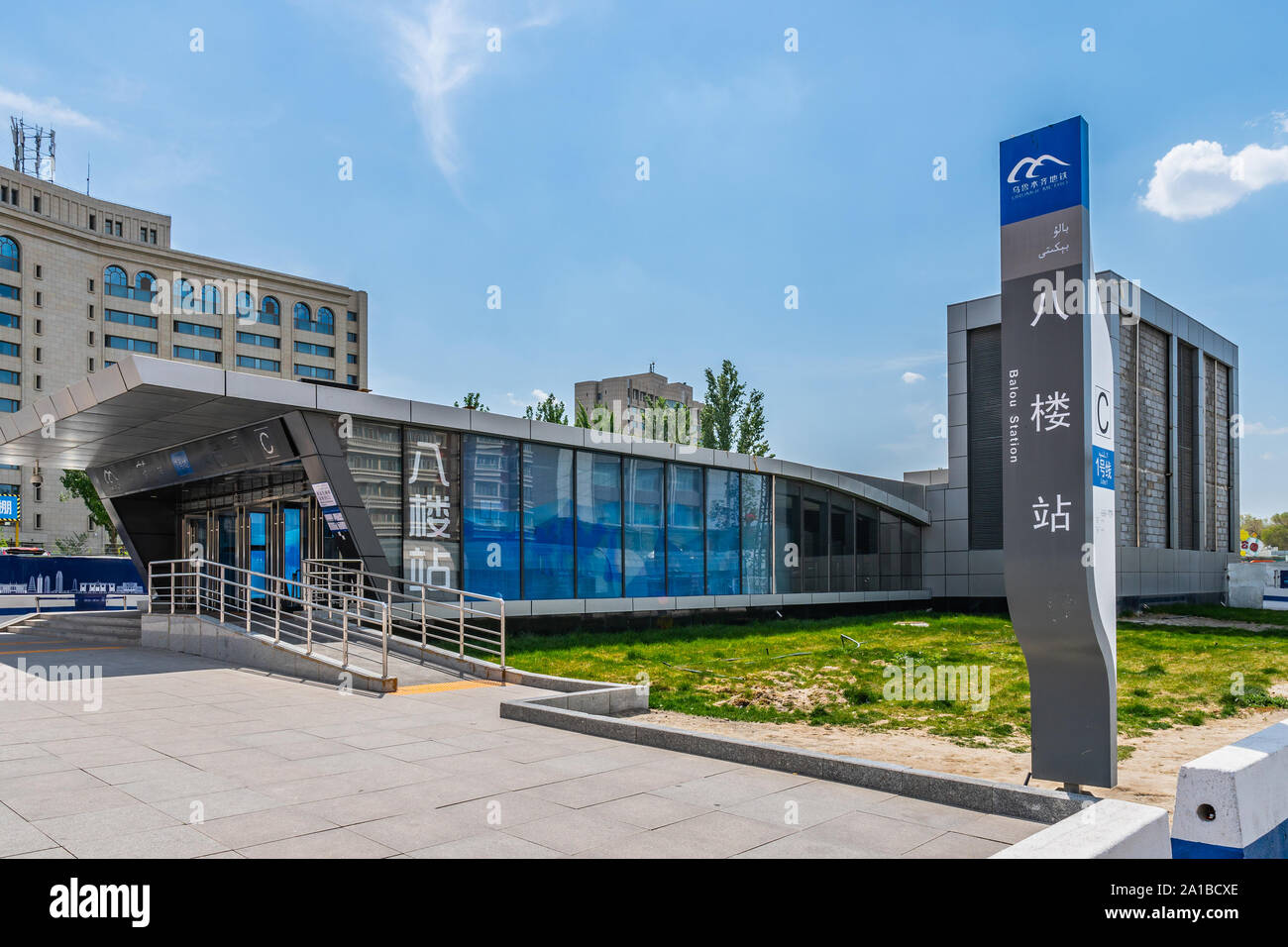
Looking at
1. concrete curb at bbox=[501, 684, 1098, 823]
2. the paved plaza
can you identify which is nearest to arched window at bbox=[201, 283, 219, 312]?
the paved plaza

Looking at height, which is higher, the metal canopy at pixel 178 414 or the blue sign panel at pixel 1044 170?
the blue sign panel at pixel 1044 170

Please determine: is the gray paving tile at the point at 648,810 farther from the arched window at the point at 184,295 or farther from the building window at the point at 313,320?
the building window at the point at 313,320

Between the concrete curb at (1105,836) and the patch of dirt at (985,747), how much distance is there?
245cm

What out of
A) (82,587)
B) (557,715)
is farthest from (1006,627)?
(82,587)

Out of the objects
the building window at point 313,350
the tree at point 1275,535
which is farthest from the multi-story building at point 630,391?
the tree at point 1275,535

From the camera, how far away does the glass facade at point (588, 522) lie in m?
17.0

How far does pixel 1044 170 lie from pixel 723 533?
18.3 meters

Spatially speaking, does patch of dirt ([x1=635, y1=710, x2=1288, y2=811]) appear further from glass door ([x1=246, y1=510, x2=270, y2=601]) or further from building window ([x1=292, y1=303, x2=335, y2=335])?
building window ([x1=292, y1=303, x2=335, y2=335])

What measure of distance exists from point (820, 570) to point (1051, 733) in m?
21.7

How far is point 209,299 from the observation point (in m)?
83.0

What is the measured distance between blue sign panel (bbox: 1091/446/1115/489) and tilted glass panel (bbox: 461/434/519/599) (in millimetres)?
13117

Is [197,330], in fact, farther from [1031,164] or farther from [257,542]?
[1031,164]

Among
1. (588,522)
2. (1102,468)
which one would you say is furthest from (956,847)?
(588,522)
